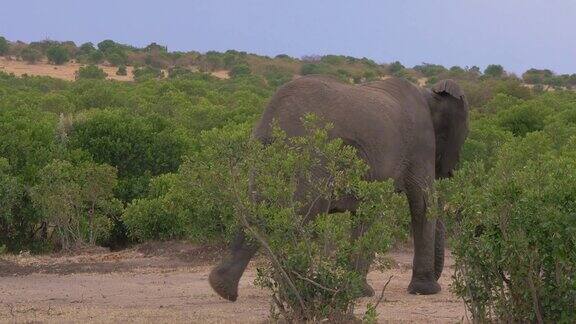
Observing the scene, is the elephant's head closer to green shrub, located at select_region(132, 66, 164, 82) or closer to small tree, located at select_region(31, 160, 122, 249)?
small tree, located at select_region(31, 160, 122, 249)

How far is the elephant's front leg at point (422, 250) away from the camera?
9836 millimetres

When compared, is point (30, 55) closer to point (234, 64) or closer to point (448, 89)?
point (234, 64)

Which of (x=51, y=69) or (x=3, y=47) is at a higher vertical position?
(x=3, y=47)

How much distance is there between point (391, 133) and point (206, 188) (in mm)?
2693

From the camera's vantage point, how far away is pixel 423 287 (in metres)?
9.83

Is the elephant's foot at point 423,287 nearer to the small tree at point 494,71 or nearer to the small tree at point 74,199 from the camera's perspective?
the small tree at point 74,199

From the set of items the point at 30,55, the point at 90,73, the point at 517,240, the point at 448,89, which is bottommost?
the point at 90,73

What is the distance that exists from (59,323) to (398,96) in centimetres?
383

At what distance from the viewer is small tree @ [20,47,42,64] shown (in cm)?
7893

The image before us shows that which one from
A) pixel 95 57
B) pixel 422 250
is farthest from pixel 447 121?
pixel 95 57

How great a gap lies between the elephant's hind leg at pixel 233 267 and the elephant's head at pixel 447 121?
309cm

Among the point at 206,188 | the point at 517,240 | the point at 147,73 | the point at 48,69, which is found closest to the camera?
the point at 517,240

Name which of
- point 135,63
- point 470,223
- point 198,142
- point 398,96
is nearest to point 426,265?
point 398,96

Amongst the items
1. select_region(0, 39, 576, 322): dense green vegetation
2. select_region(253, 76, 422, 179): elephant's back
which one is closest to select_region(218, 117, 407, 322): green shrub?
select_region(0, 39, 576, 322): dense green vegetation
